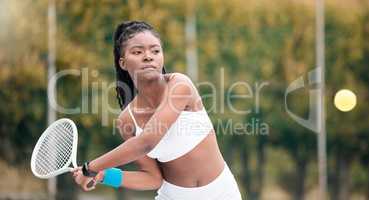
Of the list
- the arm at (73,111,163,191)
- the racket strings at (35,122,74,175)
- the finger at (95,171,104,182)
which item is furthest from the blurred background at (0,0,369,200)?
the finger at (95,171,104,182)

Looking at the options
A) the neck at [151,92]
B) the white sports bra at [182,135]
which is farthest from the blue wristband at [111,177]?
the neck at [151,92]

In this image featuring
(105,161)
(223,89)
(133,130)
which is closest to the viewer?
(105,161)

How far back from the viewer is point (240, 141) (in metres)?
6.98

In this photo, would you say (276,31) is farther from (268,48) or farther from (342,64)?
(342,64)

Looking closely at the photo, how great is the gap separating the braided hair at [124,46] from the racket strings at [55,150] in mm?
241

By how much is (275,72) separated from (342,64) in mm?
630

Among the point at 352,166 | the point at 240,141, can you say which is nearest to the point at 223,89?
the point at 240,141

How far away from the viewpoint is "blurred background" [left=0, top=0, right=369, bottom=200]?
6.87m

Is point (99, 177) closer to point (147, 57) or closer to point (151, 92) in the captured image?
point (151, 92)

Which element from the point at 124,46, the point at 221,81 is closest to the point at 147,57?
the point at 124,46

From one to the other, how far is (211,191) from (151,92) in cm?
39

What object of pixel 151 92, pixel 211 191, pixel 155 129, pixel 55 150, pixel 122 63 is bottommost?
pixel 211 191

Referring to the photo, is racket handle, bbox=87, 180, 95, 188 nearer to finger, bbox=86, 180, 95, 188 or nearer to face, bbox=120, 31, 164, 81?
finger, bbox=86, 180, 95, 188

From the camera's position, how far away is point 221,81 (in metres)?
6.90
